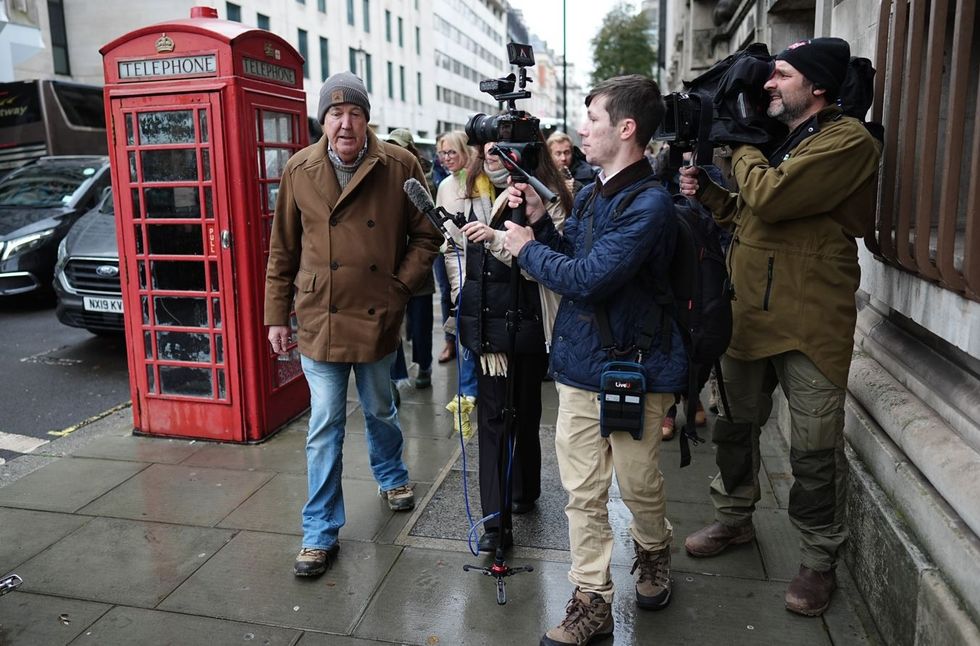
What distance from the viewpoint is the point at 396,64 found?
45250mm

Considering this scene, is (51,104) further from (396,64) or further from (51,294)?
(396,64)

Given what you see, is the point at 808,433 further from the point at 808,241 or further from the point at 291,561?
the point at 291,561

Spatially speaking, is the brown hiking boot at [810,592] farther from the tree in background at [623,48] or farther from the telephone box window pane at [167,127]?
the tree in background at [623,48]

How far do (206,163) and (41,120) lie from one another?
35.3ft

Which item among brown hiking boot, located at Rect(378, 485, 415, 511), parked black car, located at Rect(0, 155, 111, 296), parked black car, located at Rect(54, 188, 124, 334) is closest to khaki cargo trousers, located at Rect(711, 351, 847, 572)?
brown hiking boot, located at Rect(378, 485, 415, 511)

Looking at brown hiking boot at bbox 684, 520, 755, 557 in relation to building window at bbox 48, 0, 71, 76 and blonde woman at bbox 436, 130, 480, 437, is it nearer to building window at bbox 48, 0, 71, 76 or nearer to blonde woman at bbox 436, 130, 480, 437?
blonde woman at bbox 436, 130, 480, 437

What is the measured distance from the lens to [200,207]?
4703 mm

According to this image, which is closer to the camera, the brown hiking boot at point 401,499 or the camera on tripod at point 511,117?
the camera on tripod at point 511,117

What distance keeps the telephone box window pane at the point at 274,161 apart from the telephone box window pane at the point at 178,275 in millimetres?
711

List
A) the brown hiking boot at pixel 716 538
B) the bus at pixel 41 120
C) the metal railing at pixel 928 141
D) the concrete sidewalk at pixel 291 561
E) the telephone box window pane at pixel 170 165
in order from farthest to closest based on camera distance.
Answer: the bus at pixel 41 120
the telephone box window pane at pixel 170 165
the brown hiking boot at pixel 716 538
the concrete sidewalk at pixel 291 561
the metal railing at pixel 928 141

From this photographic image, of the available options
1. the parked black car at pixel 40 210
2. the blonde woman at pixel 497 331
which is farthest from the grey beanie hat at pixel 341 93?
the parked black car at pixel 40 210

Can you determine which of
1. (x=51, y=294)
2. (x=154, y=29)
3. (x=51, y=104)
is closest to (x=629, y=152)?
(x=154, y=29)

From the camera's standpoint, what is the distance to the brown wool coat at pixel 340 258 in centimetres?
344

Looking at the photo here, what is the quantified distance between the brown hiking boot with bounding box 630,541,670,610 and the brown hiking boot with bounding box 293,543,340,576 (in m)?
1.32
